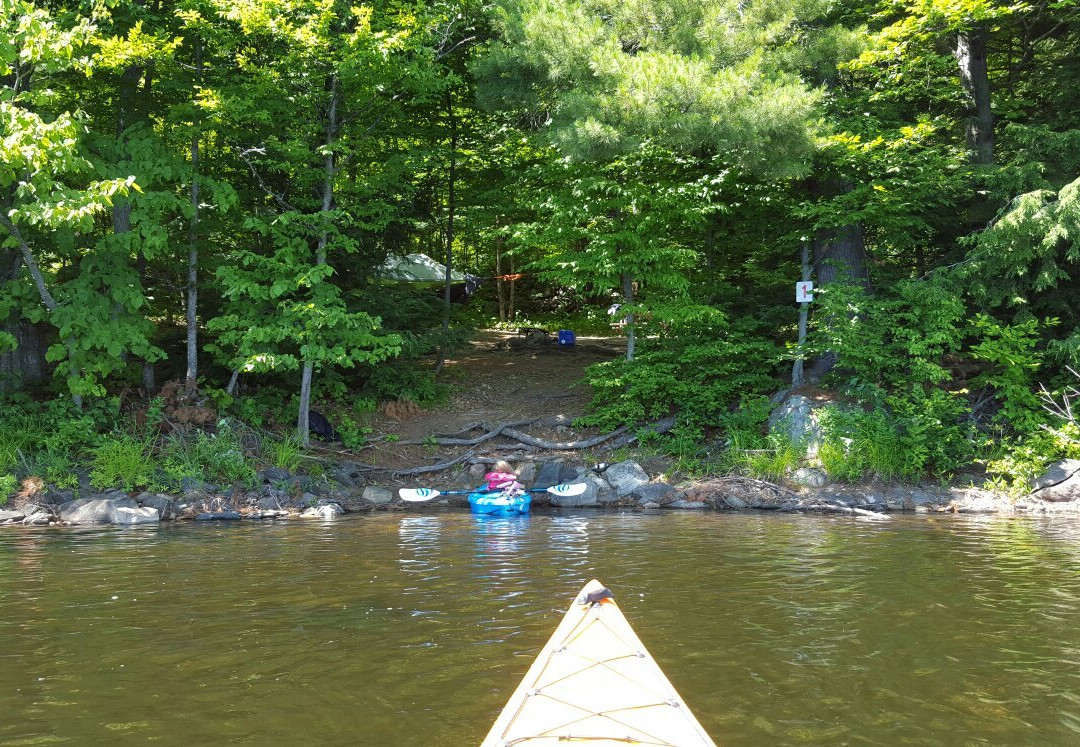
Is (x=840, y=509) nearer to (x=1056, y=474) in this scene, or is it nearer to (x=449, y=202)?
(x=1056, y=474)

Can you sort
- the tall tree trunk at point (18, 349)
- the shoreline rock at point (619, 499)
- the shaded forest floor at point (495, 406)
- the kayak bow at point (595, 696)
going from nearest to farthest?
the kayak bow at point (595, 696)
the shoreline rock at point (619, 499)
the tall tree trunk at point (18, 349)
the shaded forest floor at point (495, 406)

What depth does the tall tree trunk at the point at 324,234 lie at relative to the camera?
12945 millimetres

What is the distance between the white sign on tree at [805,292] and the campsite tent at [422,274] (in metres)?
7.31

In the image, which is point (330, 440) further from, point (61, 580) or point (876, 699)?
point (876, 699)

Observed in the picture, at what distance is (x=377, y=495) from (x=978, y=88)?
11.7 m

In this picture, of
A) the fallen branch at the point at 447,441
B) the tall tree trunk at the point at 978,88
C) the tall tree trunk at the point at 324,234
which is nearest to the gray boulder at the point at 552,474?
the fallen branch at the point at 447,441

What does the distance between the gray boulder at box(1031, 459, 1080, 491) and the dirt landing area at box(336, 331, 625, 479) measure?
6.52m

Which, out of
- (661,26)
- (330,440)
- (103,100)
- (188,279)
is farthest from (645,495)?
(103,100)

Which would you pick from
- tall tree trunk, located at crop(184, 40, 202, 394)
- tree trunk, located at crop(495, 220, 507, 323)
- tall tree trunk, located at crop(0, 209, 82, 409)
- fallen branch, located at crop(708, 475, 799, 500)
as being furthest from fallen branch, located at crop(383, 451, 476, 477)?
tree trunk, located at crop(495, 220, 507, 323)

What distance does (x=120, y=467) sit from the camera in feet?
37.8

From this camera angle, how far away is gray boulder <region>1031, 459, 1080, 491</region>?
1167 cm

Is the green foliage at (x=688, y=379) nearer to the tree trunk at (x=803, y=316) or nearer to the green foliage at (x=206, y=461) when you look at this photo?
the tree trunk at (x=803, y=316)

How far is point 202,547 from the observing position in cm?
916

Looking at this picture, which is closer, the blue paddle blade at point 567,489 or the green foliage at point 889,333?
the blue paddle blade at point 567,489
